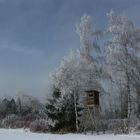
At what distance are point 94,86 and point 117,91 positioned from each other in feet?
9.88

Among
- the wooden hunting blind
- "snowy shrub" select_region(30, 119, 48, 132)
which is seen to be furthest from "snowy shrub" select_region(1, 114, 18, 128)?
the wooden hunting blind

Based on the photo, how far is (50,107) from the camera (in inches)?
1152

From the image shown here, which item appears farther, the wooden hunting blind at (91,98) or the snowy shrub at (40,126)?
the snowy shrub at (40,126)

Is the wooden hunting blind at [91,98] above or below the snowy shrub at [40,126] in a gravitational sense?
above

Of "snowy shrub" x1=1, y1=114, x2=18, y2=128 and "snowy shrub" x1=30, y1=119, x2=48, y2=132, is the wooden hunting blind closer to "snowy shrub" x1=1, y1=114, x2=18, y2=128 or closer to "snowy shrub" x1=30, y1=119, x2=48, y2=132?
"snowy shrub" x1=30, y1=119, x2=48, y2=132

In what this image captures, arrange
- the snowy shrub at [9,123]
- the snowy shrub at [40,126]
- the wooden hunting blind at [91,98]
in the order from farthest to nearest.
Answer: the snowy shrub at [9,123]
the snowy shrub at [40,126]
the wooden hunting blind at [91,98]

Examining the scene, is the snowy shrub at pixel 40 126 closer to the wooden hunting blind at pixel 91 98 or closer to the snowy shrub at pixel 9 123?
the wooden hunting blind at pixel 91 98

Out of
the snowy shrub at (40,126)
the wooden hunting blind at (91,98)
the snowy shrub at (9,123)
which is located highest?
the wooden hunting blind at (91,98)

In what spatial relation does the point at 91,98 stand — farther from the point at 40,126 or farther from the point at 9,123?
the point at 9,123

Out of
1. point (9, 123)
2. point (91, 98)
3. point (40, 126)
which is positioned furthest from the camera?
point (9, 123)

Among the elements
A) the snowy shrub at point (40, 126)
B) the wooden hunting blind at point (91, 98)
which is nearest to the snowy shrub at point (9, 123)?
the snowy shrub at point (40, 126)

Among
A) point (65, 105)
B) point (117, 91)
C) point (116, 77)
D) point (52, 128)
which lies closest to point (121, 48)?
point (116, 77)

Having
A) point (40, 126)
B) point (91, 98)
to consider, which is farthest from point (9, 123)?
point (91, 98)

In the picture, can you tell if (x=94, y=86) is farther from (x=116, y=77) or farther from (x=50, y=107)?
(x=50, y=107)
